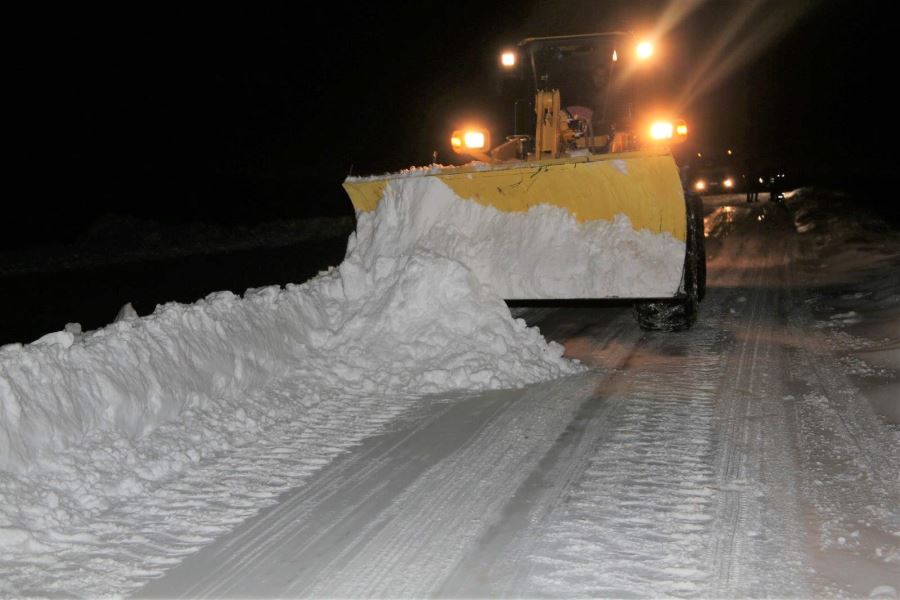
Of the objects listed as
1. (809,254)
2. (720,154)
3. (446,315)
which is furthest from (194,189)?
(446,315)

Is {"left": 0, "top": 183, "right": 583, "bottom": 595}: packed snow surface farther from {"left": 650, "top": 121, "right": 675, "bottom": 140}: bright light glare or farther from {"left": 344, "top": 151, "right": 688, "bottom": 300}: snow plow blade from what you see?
{"left": 650, "top": 121, "right": 675, "bottom": 140}: bright light glare

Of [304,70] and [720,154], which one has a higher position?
[304,70]

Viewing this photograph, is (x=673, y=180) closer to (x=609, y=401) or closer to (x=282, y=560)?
(x=609, y=401)

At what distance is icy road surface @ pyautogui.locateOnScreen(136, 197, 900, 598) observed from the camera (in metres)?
3.30

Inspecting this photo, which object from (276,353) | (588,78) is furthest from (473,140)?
(276,353)

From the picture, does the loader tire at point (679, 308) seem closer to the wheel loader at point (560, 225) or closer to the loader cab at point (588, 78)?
the wheel loader at point (560, 225)

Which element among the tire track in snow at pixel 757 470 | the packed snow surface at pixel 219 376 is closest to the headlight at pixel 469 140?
the packed snow surface at pixel 219 376

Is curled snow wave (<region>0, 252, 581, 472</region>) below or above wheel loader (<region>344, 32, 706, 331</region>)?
below

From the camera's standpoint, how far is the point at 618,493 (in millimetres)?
4082

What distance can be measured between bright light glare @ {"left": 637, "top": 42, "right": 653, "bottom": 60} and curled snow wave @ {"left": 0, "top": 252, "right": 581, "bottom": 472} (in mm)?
3770

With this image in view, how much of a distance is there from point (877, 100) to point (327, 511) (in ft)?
221

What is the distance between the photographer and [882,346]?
6973 millimetres

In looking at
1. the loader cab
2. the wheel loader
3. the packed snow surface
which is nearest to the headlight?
the loader cab

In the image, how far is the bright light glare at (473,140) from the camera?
986 cm
